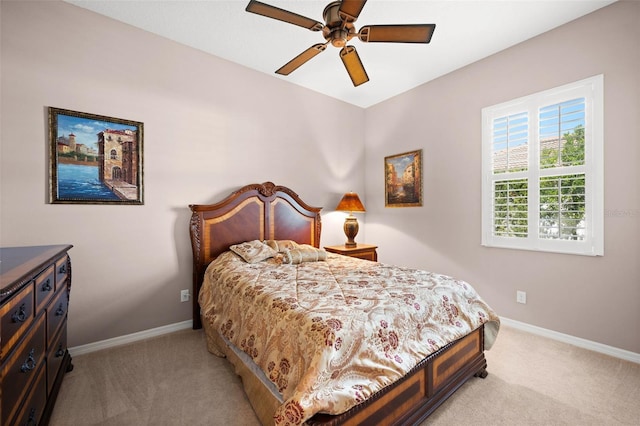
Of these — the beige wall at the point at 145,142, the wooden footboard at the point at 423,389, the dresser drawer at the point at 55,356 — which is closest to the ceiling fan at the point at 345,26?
the beige wall at the point at 145,142

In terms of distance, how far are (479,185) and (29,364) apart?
3.82 metres

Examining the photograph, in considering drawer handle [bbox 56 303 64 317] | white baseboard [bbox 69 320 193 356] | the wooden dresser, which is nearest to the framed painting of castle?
the wooden dresser

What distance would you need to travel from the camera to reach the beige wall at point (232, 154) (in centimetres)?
227

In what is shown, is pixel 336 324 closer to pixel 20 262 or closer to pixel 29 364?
pixel 29 364

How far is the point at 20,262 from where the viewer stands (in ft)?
4.52

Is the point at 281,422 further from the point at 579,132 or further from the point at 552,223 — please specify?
the point at 579,132

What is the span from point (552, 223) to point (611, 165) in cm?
64

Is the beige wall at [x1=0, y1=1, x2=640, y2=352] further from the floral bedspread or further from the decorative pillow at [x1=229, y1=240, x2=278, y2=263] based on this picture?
the floral bedspread

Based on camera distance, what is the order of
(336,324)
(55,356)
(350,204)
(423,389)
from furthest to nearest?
(350,204) → (55,356) → (423,389) → (336,324)

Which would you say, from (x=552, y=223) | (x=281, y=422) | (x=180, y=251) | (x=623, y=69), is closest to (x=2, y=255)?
(x=180, y=251)

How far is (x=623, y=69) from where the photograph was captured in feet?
7.65

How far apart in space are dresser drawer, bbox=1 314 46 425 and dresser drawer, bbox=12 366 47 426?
52 millimetres

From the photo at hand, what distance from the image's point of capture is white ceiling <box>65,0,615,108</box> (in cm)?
240

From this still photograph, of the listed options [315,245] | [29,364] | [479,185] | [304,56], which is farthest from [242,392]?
[479,185]
